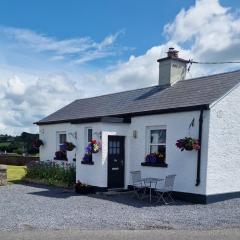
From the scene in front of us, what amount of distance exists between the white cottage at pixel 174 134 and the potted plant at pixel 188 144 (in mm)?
338

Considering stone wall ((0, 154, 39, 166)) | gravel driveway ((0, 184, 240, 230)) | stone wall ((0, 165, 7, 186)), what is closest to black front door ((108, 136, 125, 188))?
gravel driveway ((0, 184, 240, 230))

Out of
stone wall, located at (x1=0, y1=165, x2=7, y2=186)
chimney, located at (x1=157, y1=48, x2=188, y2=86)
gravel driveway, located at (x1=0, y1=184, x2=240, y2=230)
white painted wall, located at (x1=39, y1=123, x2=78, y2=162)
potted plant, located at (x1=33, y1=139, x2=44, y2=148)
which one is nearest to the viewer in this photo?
gravel driveway, located at (x1=0, y1=184, x2=240, y2=230)

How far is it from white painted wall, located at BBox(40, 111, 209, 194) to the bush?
3.50 ft

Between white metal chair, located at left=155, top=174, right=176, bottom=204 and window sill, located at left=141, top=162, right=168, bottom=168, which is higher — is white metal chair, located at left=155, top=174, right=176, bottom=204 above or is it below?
below

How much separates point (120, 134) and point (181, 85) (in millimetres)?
3400

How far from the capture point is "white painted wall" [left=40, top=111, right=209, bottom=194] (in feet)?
44.1

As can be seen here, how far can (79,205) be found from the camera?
12.2m

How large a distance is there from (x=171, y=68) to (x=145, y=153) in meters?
4.40

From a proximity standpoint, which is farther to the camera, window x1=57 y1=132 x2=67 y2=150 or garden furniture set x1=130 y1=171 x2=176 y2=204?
window x1=57 y1=132 x2=67 y2=150

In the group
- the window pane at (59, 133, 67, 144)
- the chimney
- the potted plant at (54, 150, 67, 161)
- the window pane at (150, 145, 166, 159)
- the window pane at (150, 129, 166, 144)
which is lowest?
the potted plant at (54, 150, 67, 161)

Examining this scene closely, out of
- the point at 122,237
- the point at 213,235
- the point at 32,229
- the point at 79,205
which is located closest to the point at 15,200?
the point at 79,205

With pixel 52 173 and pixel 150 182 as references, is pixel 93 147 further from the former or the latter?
pixel 52 173

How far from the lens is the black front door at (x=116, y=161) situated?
50.8 ft

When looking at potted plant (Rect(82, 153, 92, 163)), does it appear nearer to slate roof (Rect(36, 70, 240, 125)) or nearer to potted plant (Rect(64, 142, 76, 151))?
slate roof (Rect(36, 70, 240, 125))
